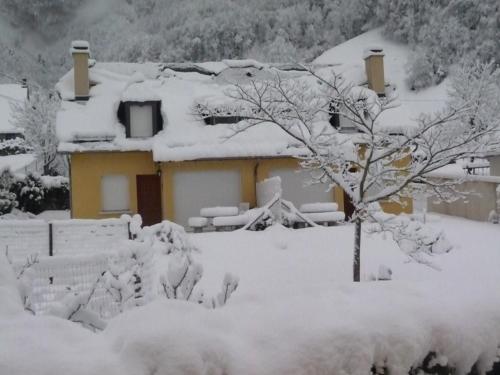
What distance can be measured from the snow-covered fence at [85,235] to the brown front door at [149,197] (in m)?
7.23

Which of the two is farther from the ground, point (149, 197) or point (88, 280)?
point (149, 197)

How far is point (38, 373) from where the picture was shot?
5.90 ft

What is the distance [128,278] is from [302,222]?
9.49 meters

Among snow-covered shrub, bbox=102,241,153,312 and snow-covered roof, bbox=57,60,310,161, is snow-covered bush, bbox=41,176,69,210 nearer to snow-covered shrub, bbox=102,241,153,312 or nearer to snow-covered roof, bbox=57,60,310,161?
snow-covered roof, bbox=57,60,310,161

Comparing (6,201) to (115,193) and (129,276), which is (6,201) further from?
(129,276)

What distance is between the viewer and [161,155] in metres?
17.1

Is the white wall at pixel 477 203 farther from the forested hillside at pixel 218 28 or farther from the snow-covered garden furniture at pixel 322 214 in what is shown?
the forested hillside at pixel 218 28

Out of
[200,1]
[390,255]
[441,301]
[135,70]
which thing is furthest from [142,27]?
[441,301]

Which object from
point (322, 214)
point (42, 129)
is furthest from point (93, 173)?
point (42, 129)

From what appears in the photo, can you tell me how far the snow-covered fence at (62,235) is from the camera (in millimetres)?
11312

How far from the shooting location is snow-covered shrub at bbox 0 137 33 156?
36.8 m

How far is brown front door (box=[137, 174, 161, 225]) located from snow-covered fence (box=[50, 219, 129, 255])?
7.23 metres

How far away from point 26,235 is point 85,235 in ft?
4.04

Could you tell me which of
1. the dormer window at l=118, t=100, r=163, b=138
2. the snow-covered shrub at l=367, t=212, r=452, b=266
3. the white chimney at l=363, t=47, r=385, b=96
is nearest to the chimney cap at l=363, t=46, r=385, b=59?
the white chimney at l=363, t=47, r=385, b=96
